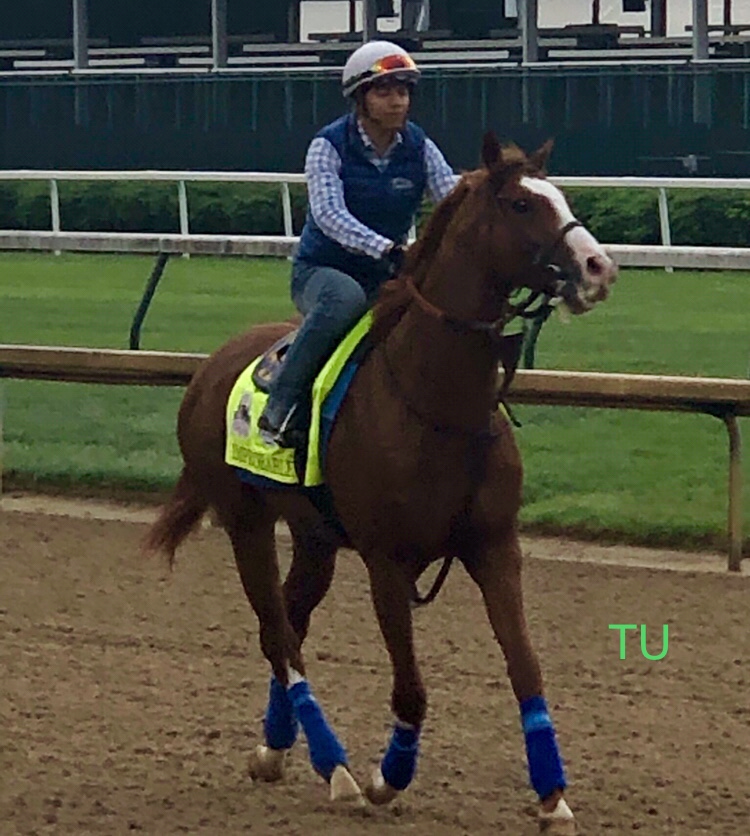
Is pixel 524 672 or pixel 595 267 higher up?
pixel 595 267

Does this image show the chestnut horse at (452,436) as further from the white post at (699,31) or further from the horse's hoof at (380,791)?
the white post at (699,31)

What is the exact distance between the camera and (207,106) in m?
26.9

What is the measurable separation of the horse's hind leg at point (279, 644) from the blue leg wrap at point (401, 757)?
123mm

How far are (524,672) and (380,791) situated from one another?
58 centimetres

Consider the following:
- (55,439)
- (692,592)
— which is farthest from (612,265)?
(55,439)

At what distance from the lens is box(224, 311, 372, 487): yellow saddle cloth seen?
558cm

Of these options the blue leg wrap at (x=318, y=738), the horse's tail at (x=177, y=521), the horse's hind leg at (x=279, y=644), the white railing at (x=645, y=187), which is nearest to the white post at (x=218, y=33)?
the white railing at (x=645, y=187)

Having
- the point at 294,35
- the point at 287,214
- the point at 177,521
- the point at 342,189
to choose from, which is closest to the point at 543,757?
the point at 342,189

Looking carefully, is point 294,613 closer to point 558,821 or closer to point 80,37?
point 558,821

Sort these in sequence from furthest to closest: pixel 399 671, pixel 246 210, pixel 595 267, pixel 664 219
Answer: pixel 246 210
pixel 664 219
pixel 399 671
pixel 595 267

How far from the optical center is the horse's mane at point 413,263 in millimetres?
5270

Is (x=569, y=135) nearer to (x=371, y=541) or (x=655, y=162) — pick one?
(x=655, y=162)

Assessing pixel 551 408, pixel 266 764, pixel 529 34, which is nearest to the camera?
pixel 266 764

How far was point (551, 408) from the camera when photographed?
40.8ft
